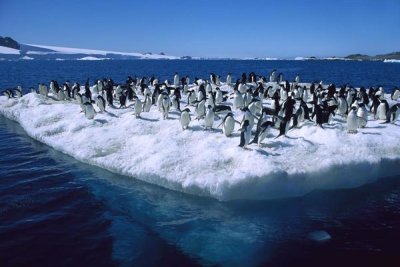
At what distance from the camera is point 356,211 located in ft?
33.1

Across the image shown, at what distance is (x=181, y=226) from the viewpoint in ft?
30.6

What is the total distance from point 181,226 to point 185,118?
6029 millimetres

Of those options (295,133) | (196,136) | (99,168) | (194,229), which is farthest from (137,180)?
(295,133)

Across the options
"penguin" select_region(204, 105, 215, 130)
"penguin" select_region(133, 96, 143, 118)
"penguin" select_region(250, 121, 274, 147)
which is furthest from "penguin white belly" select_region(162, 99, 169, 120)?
"penguin" select_region(250, 121, 274, 147)

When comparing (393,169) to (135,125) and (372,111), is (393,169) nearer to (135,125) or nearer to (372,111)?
(372,111)

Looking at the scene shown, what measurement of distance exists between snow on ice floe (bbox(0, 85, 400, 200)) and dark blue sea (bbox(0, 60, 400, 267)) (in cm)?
39

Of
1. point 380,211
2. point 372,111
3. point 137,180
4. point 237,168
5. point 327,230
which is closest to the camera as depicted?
point 327,230

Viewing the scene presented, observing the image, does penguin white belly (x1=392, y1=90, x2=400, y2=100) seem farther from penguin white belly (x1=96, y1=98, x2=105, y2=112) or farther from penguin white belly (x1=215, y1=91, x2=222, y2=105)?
penguin white belly (x1=96, y1=98, x2=105, y2=112)

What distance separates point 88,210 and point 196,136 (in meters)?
5.15

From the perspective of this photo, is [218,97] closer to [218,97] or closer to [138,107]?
[218,97]

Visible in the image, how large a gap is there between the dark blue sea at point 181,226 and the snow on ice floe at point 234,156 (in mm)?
393

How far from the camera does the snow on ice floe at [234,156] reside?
10836 millimetres

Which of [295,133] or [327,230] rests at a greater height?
[295,133]

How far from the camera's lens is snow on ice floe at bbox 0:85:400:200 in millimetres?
10836
